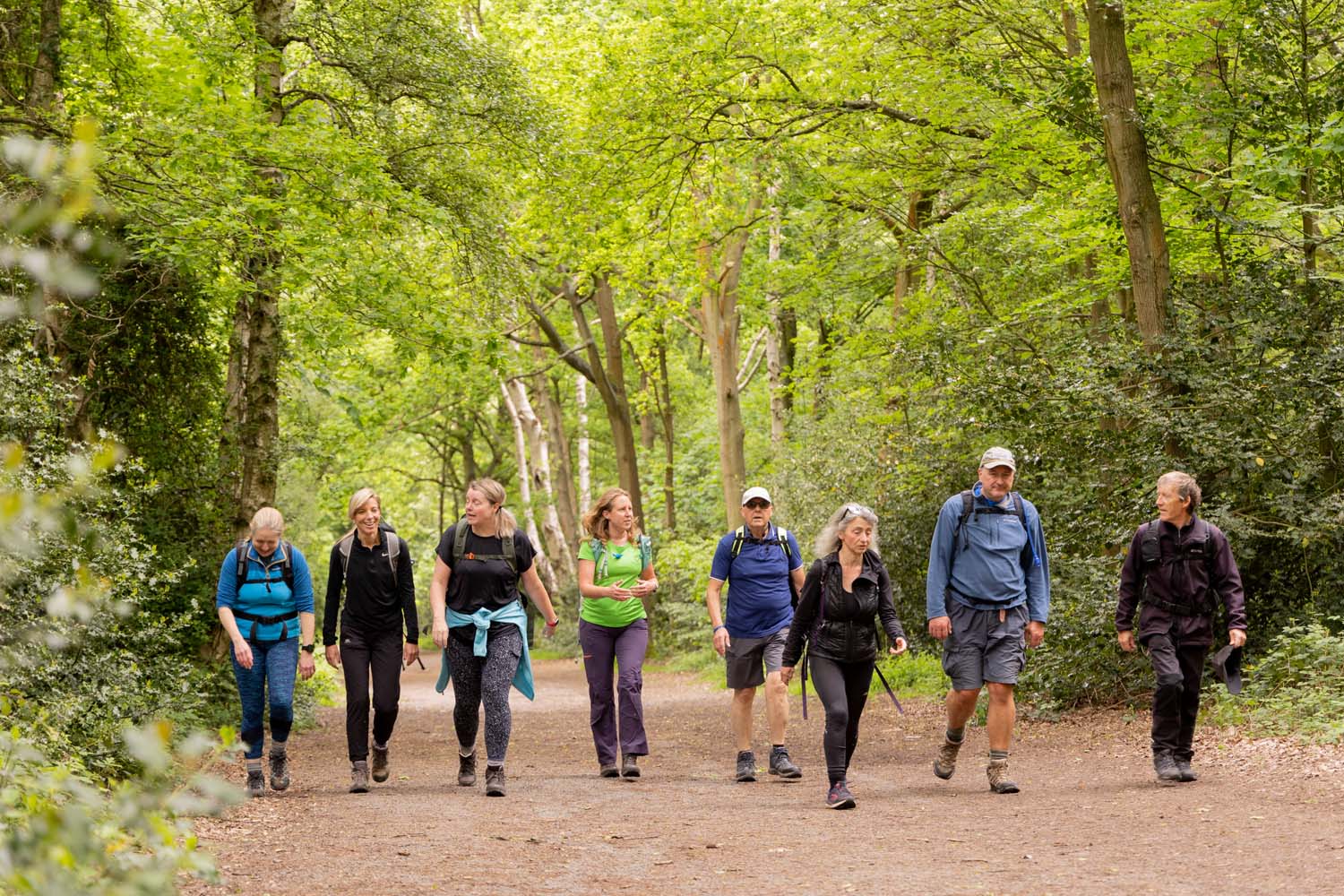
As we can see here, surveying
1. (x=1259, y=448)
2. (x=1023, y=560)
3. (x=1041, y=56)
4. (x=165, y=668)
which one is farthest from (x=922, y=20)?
(x=165, y=668)

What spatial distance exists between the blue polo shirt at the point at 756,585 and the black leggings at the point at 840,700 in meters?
1.28

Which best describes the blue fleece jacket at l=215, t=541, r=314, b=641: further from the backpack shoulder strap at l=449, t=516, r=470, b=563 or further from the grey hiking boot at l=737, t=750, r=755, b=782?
the grey hiking boot at l=737, t=750, r=755, b=782

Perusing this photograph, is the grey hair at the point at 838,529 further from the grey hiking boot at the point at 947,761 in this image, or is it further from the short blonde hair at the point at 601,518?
the short blonde hair at the point at 601,518

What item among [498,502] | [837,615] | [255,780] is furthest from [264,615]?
[837,615]

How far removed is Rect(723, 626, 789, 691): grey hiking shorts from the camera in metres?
9.91

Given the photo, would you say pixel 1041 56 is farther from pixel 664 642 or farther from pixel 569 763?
pixel 664 642

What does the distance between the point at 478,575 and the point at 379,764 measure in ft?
5.90

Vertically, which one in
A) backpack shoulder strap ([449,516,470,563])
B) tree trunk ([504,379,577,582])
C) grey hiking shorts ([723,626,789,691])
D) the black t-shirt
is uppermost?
tree trunk ([504,379,577,582])

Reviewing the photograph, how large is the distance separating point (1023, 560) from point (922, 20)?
9660 millimetres

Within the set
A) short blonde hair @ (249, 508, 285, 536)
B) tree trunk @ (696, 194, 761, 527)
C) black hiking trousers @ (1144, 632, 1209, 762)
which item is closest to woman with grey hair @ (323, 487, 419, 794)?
short blonde hair @ (249, 508, 285, 536)

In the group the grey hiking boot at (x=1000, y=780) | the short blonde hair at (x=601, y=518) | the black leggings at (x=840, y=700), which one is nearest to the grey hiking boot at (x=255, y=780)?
the short blonde hair at (x=601, y=518)

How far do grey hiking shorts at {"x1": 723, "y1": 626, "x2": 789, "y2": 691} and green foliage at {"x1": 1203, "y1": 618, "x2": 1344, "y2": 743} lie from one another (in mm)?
3567

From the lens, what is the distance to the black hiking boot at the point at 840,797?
8289mm

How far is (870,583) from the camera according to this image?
8.58 meters
